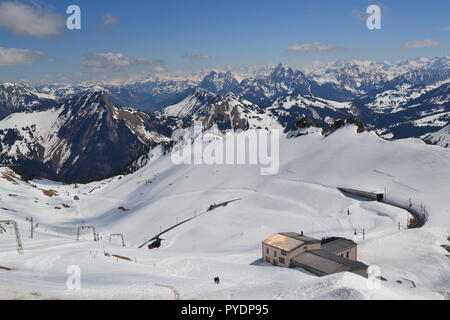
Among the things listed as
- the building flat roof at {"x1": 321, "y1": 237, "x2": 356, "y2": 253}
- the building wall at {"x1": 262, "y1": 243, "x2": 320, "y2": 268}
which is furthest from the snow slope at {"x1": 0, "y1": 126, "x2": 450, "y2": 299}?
the building wall at {"x1": 262, "y1": 243, "x2": 320, "y2": 268}

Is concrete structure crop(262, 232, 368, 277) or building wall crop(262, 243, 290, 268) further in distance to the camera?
building wall crop(262, 243, 290, 268)

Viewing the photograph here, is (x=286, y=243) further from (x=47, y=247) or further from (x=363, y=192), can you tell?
(x=363, y=192)

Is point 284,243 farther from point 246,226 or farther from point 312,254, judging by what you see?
point 246,226

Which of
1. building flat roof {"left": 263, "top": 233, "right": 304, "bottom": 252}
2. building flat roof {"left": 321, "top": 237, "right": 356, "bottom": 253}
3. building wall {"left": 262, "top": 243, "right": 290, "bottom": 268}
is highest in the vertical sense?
building flat roof {"left": 263, "top": 233, "right": 304, "bottom": 252}

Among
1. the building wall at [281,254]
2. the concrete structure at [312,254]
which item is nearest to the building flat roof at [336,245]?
the concrete structure at [312,254]

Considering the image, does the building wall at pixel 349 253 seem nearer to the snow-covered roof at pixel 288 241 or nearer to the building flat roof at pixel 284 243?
the snow-covered roof at pixel 288 241

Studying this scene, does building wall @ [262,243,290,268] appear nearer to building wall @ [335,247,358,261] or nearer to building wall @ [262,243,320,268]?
building wall @ [262,243,320,268]

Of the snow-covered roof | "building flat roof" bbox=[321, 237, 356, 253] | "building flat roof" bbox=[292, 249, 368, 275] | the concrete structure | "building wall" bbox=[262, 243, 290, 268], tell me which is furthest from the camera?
"building flat roof" bbox=[321, 237, 356, 253]
